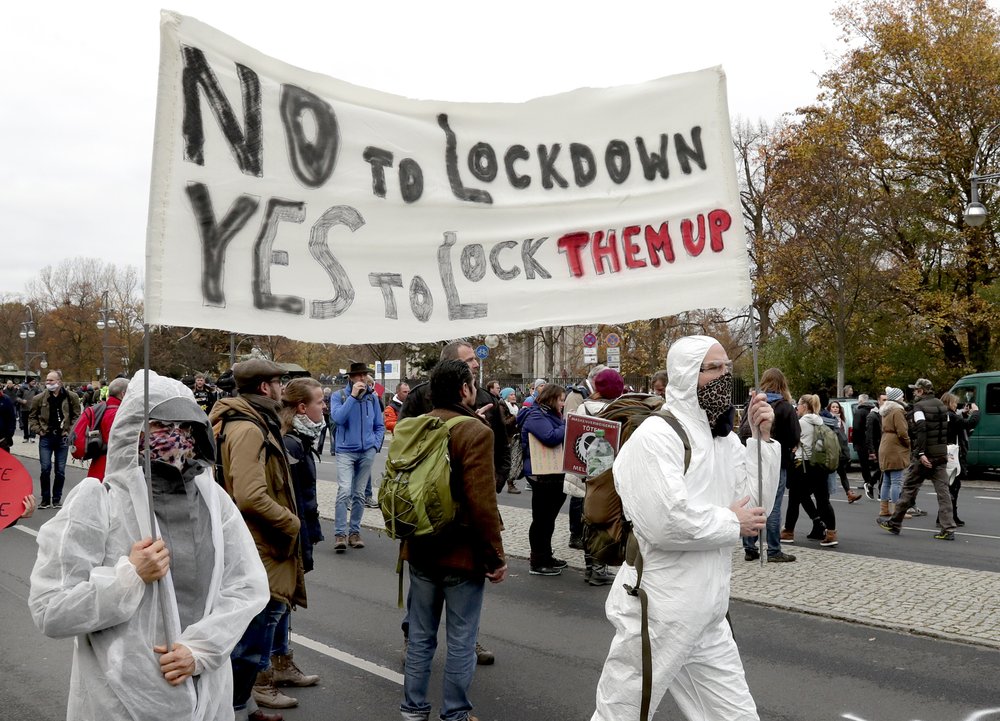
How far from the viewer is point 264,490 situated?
4625mm

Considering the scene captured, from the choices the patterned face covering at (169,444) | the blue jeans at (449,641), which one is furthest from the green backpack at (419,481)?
the patterned face covering at (169,444)

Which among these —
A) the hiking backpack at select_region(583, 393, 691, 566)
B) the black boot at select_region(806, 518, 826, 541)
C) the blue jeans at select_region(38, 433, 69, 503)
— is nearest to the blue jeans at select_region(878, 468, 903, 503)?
the black boot at select_region(806, 518, 826, 541)

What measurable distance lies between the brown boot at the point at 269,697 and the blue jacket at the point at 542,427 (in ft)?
13.1

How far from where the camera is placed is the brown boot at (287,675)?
547cm

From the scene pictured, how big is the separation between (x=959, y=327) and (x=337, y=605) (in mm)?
26657

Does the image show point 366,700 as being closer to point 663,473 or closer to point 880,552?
point 663,473

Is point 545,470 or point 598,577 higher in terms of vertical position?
point 545,470

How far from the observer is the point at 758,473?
386 cm

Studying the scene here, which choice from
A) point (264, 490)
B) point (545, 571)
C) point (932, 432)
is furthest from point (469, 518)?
point (932, 432)

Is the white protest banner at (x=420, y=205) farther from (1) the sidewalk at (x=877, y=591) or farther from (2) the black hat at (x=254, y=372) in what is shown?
(1) the sidewalk at (x=877, y=591)

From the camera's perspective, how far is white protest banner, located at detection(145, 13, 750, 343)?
313 cm

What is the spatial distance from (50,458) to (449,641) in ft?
35.8

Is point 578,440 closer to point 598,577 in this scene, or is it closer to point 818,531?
point 598,577

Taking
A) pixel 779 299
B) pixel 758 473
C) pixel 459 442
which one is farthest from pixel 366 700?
pixel 779 299
